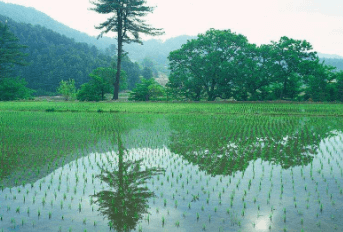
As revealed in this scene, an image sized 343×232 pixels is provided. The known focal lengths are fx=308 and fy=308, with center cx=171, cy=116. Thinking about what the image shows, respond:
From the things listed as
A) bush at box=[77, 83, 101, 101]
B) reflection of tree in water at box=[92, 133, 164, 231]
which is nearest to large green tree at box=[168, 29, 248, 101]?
bush at box=[77, 83, 101, 101]

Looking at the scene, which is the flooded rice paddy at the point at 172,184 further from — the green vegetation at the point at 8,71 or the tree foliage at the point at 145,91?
the green vegetation at the point at 8,71

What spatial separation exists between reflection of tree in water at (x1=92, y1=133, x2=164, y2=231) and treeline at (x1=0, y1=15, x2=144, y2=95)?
7340cm

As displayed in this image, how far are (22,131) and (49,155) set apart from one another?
516 cm

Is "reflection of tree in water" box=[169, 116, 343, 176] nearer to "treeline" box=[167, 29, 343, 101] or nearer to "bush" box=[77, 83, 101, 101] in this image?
"treeline" box=[167, 29, 343, 101]

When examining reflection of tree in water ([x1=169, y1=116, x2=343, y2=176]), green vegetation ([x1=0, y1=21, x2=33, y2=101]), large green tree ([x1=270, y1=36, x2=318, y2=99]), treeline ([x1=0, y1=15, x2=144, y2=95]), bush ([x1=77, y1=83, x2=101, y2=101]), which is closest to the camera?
reflection of tree in water ([x1=169, y1=116, x2=343, y2=176])

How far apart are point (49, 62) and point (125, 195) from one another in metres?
81.6

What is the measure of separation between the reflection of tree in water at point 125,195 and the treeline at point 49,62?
73.4 metres

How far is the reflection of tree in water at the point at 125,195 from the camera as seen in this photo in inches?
171

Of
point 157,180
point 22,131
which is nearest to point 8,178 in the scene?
point 157,180

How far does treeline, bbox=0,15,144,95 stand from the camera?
253 ft

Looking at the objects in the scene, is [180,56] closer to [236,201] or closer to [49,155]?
[49,155]

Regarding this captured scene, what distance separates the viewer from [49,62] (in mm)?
79375

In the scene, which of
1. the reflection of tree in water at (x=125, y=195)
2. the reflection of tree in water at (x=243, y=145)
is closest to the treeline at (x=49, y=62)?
the reflection of tree in water at (x=243, y=145)

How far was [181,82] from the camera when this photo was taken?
35.4 meters
